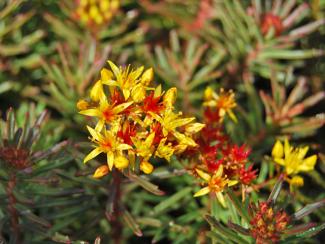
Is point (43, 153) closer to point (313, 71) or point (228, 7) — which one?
point (228, 7)

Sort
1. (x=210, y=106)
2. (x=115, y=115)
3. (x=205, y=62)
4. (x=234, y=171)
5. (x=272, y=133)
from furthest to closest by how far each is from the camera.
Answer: (x=205, y=62) → (x=272, y=133) → (x=210, y=106) → (x=234, y=171) → (x=115, y=115)

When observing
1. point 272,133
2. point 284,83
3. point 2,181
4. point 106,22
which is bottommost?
point 272,133

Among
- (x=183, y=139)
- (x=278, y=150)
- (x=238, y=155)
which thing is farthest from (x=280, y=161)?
(x=183, y=139)

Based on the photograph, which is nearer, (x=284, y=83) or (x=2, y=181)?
(x=2, y=181)

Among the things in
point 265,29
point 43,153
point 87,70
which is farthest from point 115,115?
point 265,29

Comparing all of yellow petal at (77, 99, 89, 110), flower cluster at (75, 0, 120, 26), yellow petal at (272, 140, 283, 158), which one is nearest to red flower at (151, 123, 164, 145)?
yellow petal at (77, 99, 89, 110)

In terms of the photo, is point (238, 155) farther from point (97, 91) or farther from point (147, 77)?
point (97, 91)

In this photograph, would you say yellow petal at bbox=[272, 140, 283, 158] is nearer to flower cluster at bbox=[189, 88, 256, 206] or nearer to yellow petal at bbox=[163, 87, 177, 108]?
flower cluster at bbox=[189, 88, 256, 206]
